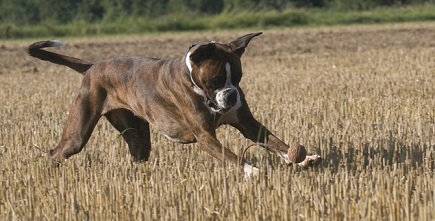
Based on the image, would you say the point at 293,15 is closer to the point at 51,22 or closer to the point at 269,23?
→ the point at 269,23

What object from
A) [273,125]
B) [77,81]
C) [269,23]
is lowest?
[269,23]

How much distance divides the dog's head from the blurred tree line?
33990mm

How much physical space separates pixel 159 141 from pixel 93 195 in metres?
2.75

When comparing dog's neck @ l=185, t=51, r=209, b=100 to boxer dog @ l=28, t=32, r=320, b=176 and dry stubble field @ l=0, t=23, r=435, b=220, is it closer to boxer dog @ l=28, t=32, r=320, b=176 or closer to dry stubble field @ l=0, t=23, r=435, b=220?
boxer dog @ l=28, t=32, r=320, b=176

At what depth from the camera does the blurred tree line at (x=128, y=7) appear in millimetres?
40844

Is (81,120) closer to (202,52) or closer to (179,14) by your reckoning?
(202,52)

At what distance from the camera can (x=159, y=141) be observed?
8586 millimetres

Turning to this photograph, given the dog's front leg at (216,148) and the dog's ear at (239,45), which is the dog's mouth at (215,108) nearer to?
the dog's front leg at (216,148)

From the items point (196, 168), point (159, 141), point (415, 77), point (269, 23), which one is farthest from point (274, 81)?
point (269, 23)

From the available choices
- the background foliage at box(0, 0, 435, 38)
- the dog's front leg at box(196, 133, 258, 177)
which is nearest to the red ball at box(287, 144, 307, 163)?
the dog's front leg at box(196, 133, 258, 177)

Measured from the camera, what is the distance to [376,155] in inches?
A: 283

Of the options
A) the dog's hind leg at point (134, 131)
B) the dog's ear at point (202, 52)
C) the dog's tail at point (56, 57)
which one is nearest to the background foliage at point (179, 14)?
the dog's tail at point (56, 57)

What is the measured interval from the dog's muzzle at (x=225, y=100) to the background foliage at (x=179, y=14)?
31223 millimetres

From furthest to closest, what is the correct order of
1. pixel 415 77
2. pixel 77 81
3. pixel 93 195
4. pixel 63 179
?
pixel 77 81 < pixel 415 77 < pixel 63 179 < pixel 93 195
